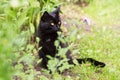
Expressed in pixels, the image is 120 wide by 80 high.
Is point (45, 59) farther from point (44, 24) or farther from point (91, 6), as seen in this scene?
point (91, 6)

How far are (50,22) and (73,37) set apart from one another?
3.22ft

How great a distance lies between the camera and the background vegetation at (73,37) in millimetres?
1488

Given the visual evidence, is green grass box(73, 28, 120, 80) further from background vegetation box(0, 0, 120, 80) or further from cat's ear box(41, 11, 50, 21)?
cat's ear box(41, 11, 50, 21)

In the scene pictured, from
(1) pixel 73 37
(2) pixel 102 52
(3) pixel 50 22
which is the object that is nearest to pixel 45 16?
(3) pixel 50 22

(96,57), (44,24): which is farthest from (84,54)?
(44,24)

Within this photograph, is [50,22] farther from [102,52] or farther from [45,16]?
[102,52]

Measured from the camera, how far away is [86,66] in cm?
310

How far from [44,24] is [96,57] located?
91 centimetres

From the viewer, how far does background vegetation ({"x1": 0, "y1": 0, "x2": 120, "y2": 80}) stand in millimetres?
1488

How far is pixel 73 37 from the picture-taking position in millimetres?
1826

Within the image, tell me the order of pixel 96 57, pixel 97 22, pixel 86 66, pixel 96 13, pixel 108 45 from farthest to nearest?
pixel 96 13 → pixel 97 22 → pixel 108 45 → pixel 96 57 → pixel 86 66

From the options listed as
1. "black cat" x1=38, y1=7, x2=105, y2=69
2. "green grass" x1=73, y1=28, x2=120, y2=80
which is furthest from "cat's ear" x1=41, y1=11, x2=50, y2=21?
"green grass" x1=73, y1=28, x2=120, y2=80

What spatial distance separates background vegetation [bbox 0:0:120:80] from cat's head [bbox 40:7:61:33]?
0.32 ft

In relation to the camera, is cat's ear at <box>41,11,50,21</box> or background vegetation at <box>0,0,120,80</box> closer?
background vegetation at <box>0,0,120,80</box>
